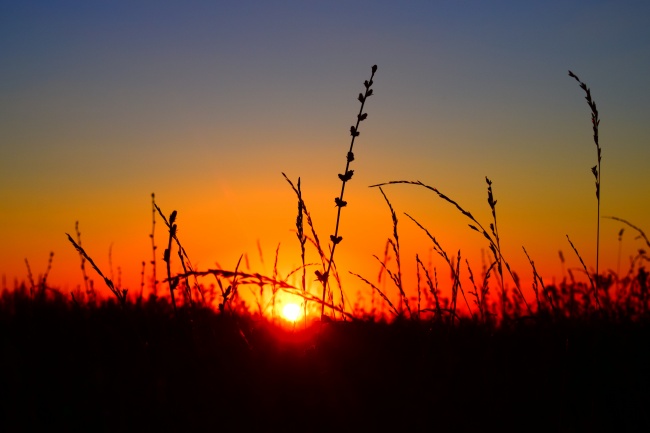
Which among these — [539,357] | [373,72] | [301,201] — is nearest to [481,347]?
[539,357]

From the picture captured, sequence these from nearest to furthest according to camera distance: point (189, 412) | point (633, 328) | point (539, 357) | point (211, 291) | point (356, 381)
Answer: point (189, 412)
point (356, 381)
point (539, 357)
point (633, 328)
point (211, 291)

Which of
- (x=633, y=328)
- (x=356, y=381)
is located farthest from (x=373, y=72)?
(x=633, y=328)

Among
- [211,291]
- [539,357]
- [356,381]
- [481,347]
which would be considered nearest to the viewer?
[356,381]

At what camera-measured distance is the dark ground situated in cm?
229

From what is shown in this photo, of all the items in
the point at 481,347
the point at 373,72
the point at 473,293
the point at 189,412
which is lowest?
the point at 189,412

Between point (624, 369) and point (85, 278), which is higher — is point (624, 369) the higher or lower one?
the lower one

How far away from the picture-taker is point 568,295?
514cm

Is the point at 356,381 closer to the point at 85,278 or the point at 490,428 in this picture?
the point at 490,428

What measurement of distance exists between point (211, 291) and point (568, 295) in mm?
3119

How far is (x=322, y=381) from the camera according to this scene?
2621mm

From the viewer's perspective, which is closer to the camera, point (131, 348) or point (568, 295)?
point (131, 348)

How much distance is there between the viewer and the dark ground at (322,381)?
90.0 inches

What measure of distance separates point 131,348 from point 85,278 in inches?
92.2

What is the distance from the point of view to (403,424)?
7.54ft
